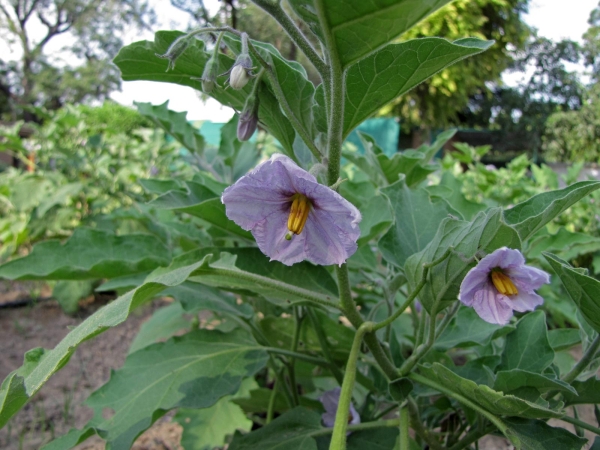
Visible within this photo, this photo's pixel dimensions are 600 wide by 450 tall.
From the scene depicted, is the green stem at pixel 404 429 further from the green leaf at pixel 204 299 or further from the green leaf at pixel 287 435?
the green leaf at pixel 204 299

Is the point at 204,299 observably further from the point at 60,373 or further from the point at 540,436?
the point at 60,373

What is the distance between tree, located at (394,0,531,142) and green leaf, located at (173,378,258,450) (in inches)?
599

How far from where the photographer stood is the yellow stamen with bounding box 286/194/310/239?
75cm

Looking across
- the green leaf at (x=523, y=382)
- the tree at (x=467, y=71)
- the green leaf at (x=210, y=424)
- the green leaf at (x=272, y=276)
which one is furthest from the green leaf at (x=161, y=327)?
the tree at (x=467, y=71)

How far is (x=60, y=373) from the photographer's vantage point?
280cm

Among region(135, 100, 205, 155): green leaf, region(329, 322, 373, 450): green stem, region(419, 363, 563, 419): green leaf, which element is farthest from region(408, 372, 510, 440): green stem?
region(135, 100, 205, 155): green leaf

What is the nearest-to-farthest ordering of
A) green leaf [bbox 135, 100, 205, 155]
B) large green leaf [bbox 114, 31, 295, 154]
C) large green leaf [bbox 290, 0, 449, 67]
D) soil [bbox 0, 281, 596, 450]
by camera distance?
large green leaf [bbox 290, 0, 449, 67] → large green leaf [bbox 114, 31, 295, 154] → green leaf [bbox 135, 100, 205, 155] → soil [bbox 0, 281, 596, 450]

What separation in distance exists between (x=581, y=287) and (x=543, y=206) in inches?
6.2

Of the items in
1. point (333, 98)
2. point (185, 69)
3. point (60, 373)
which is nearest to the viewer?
point (333, 98)

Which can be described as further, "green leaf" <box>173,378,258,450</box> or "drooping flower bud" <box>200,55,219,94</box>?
"green leaf" <box>173,378,258,450</box>

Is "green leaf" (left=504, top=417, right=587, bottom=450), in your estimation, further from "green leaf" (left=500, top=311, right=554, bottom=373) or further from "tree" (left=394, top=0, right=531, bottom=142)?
"tree" (left=394, top=0, right=531, bottom=142)

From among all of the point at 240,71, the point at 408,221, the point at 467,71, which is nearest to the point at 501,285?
the point at 408,221

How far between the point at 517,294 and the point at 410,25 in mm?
451

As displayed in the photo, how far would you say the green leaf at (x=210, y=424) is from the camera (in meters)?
1.41
